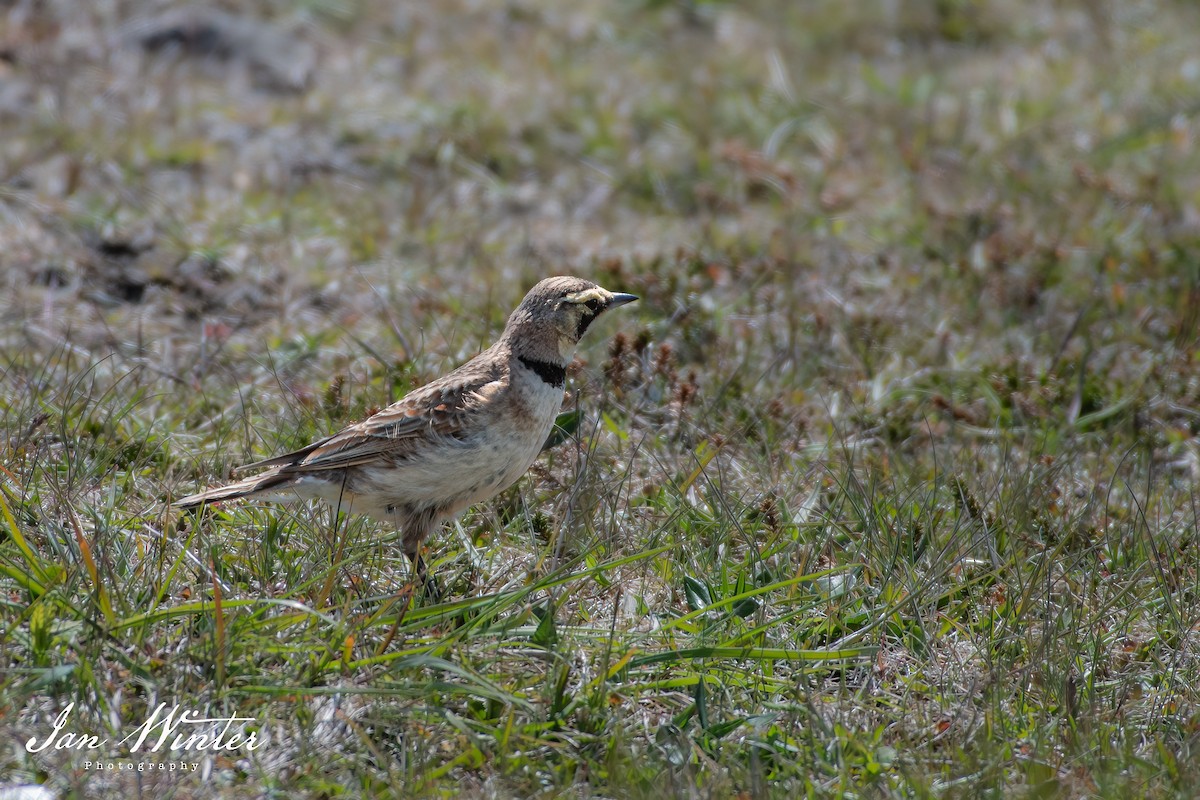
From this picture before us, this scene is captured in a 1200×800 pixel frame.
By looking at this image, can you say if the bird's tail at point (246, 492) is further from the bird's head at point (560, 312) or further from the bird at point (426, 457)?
the bird's head at point (560, 312)

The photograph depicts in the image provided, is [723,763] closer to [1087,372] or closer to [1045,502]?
[1045,502]

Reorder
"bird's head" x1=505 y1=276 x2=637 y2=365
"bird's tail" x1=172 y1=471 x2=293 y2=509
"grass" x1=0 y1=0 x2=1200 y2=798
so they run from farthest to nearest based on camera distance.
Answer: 1. "bird's head" x1=505 y1=276 x2=637 y2=365
2. "bird's tail" x1=172 y1=471 x2=293 y2=509
3. "grass" x1=0 y1=0 x2=1200 y2=798

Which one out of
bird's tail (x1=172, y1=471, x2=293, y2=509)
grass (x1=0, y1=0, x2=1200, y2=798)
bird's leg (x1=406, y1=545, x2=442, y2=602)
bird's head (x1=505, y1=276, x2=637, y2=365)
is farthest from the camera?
bird's head (x1=505, y1=276, x2=637, y2=365)

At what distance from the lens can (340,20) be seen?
10.8 m

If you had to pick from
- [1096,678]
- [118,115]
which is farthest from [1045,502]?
[118,115]

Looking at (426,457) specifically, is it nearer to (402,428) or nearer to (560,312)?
(402,428)

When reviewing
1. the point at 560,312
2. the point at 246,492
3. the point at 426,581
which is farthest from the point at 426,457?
the point at 560,312

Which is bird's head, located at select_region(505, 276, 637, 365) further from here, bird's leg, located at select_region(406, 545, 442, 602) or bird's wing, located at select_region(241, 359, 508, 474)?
bird's leg, located at select_region(406, 545, 442, 602)

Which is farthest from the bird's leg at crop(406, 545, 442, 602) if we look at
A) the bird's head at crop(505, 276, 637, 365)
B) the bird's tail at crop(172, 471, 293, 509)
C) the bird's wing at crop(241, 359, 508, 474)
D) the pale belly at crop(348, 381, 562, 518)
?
the bird's head at crop(505, 276, 637, 365)

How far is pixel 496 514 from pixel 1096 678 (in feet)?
7.80

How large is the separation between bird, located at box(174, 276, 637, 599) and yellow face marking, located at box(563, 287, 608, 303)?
33 cm

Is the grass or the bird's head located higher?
the bird's head

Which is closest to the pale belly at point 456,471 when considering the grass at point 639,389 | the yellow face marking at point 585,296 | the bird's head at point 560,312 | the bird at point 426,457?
the bird at point 426,457

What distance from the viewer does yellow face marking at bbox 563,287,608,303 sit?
5355mm
